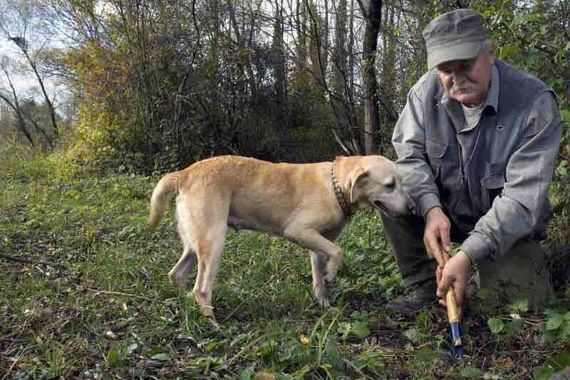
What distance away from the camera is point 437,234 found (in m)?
3.18

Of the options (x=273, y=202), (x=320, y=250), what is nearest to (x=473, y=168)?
(x=320, y=250)

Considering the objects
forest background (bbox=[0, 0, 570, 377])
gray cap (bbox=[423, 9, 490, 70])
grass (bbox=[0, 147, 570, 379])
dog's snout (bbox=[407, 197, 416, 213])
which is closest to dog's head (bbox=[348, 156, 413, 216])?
dog's snout (bbox=[407, 197, 416, 213])

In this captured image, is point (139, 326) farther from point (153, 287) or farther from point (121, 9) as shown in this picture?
point (121, 9)

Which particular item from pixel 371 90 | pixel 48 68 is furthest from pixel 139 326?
pixel 48 68

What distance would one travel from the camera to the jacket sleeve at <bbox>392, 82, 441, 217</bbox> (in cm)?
343

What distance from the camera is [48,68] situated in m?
24.3

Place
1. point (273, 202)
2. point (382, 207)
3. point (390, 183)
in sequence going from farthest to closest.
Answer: point (273, 202) < point (390, 183) < point (382, 207)

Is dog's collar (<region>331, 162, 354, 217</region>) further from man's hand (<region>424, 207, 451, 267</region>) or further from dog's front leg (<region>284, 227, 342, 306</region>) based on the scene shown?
man's hand (<region>424, 207, 451, 267</region>)

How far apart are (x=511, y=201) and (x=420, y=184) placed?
A: 61 centimetres

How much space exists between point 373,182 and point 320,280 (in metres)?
0.78

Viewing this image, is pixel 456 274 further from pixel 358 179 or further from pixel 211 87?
pixel 211 87

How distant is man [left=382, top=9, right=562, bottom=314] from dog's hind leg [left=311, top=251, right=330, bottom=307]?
47cm

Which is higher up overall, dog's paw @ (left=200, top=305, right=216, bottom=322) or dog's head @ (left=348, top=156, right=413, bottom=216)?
dog's head @ (left=348, top=156, right=413, bottom=216)

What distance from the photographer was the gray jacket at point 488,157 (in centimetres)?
298
